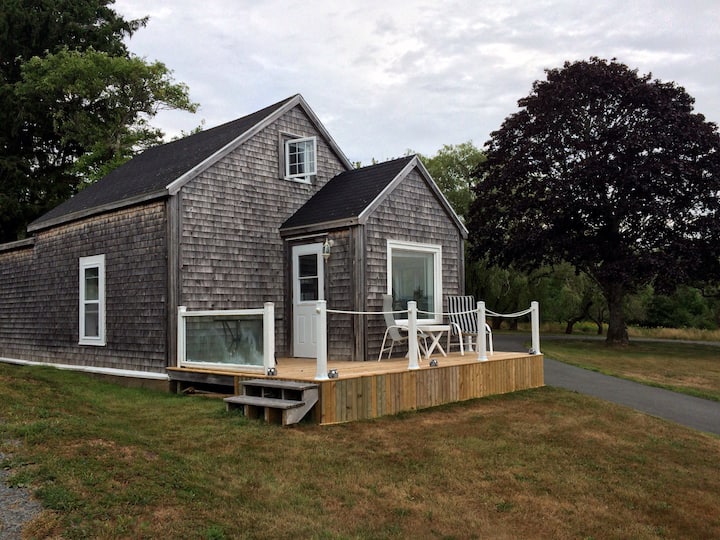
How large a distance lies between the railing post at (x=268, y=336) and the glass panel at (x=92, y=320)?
16.9 ft

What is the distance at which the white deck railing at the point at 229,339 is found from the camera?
8430mm

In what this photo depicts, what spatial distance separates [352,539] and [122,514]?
5.39 ft

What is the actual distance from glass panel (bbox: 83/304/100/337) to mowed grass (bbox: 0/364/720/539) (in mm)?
→ 3350

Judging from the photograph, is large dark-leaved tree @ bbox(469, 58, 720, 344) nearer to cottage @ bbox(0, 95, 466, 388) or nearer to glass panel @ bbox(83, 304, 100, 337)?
cottage @ bbox(0, 95, 466, 388)

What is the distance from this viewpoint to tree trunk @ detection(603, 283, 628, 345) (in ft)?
73.3

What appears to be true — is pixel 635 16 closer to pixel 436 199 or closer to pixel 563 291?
pixel 436 199

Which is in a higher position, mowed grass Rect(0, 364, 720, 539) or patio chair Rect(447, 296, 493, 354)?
patio chair Rect(447, 296, 493, 354)

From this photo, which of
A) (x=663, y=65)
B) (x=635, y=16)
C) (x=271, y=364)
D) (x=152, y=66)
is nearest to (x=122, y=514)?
(x=271, y=364)

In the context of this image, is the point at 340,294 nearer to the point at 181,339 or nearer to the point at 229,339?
the point at 229,339

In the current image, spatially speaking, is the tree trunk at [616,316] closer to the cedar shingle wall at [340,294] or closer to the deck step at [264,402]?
the cedar shingle wall at [340,294]

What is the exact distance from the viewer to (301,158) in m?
12.6

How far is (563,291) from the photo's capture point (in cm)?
2653

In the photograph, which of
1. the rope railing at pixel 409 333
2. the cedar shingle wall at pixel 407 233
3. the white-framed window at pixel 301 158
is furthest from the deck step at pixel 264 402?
the white-framed window at pixel 301 158

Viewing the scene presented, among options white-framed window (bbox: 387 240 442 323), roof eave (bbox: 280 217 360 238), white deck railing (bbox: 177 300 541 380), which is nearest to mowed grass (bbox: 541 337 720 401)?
white-framed window (bbox: 387 240 442 323)
